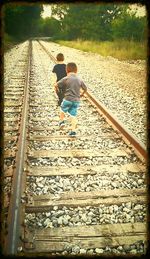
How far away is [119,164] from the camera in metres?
4.75

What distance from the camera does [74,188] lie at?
4.11 metres

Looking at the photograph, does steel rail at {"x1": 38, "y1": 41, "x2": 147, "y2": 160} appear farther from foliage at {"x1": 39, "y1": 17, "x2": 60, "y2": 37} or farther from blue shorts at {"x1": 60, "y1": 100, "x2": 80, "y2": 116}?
foliage at {"x1": 39, "y1": 17, "x2": 60, "y2": 37}

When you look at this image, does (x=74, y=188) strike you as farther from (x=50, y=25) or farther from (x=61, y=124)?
(x=50, y=25)

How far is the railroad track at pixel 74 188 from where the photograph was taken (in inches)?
128

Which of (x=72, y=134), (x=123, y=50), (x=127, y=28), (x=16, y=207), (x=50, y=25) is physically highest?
(x=50, y=25)

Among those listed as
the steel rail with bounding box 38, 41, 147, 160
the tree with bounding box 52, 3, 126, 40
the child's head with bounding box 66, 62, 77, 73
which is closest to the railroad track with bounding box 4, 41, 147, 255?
the steel rail with bounding box 38, 41, 147, 160

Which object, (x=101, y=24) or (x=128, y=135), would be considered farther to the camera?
(x=101, y=24)

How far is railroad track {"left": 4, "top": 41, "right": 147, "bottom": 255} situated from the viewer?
3.25 m

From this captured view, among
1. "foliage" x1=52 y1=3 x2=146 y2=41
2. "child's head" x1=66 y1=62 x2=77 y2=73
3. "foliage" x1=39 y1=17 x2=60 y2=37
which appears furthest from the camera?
"foliage" x1=39 y1=17 x2=60 y2=37

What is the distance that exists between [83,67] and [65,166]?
10070 mm

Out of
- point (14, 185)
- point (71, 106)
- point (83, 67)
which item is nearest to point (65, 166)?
point (14, 185)

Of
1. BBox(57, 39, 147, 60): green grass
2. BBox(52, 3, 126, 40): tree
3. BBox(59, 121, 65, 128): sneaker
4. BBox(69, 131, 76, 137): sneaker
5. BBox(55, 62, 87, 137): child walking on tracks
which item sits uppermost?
BBox(52, 3, 126, 40): tree

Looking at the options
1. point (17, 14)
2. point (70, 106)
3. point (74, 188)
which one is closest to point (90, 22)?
point (17, 14)

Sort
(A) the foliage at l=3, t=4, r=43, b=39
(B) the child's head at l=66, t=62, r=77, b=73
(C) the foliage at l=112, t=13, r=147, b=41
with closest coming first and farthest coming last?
(A) the foliage at l=3, t=4, r=43, b=39
(B) the child's head at l=66, t=62, r=77, b=73
(C) the foliage at l=112, t=13, r=147, b=41
